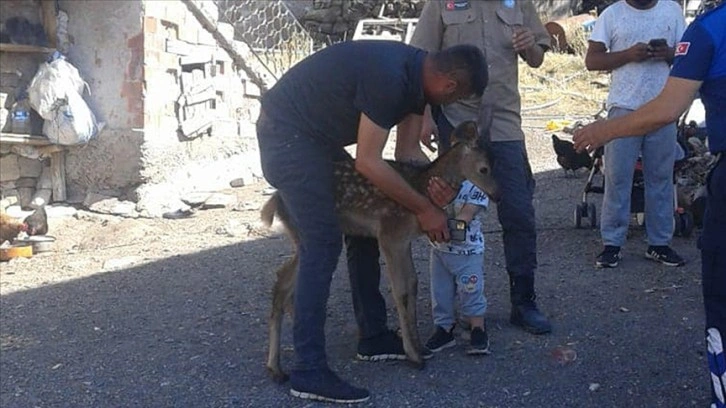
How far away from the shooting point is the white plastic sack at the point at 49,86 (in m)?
9.47

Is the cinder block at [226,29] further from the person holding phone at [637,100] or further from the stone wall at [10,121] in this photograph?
the person holding phone at [637,100]

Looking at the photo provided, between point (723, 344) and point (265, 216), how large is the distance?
7.57 feet

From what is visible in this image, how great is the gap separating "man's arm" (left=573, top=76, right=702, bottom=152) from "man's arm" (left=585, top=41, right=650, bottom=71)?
8.38ft

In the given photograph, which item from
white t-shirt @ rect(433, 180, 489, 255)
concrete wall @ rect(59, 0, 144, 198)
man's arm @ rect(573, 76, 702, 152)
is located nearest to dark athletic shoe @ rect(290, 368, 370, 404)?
white t-shirt @ rect(433, 180, 489, 255)

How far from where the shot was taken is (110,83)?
9797mm

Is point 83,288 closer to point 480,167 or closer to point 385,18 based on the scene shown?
point 480,167

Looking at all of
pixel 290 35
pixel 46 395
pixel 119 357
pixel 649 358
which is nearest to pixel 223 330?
pixel 119 357

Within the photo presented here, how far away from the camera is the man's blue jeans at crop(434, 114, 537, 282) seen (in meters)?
5.57

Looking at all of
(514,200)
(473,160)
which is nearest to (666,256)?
(514,200)

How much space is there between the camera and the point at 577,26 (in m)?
17.6

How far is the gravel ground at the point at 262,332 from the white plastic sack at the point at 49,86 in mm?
1498

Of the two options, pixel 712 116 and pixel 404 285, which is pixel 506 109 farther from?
pixel 712 116

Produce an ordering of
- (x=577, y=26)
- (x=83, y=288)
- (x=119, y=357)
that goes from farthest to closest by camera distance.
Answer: (x=577, y=26)
(x=83, y=288)
(x=119, y=357)

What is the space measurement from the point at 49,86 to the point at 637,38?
215 inches
